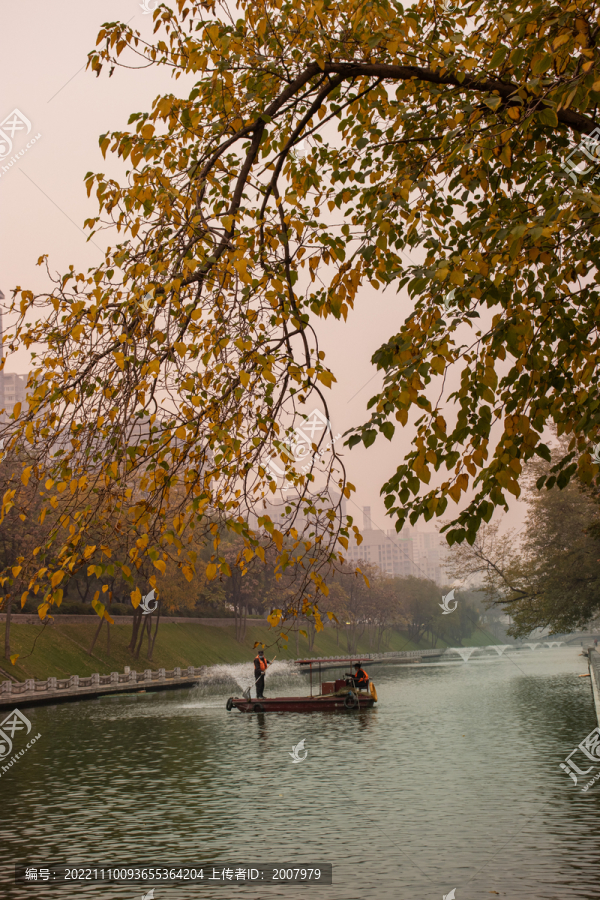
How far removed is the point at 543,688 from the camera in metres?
43.3

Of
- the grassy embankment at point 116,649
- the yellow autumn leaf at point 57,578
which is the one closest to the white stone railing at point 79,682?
the grassy embankment at point 116,649

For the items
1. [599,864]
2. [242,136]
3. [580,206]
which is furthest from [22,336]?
[599,864]

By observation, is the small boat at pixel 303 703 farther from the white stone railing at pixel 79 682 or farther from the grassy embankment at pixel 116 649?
the white stone railing at pixel 79 682

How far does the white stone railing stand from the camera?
123 feet

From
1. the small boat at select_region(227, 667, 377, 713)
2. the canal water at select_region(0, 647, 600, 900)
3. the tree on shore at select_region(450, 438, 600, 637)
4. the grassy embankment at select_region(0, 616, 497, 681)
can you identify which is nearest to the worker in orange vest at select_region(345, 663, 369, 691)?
the small boat at select_region(227, 667, 377, 713)

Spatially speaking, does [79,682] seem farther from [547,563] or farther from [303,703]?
[547,563]

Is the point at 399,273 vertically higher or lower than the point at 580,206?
higher

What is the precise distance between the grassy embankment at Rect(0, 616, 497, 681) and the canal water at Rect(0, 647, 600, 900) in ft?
25.6

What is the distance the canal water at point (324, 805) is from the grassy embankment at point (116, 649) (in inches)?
307

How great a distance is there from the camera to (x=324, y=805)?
15531 millimetres

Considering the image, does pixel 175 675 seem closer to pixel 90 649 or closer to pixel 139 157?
pixel 90 649

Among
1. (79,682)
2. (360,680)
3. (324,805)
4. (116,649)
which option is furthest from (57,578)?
(116,649)

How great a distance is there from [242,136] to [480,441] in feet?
11.6

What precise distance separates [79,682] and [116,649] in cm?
1578
